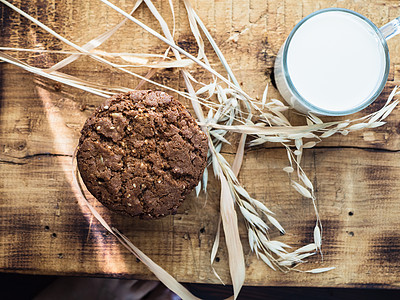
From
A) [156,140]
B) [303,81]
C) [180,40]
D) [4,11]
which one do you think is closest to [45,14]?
[4,11]

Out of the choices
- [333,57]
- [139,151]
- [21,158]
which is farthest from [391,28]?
[21,158]

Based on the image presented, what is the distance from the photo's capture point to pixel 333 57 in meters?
0.91

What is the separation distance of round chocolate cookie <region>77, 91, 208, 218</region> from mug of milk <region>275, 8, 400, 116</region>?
32 cm

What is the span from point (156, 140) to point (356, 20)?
25.2 inches

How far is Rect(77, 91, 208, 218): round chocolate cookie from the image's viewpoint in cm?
91

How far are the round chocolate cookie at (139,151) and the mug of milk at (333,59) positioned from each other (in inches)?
12.7

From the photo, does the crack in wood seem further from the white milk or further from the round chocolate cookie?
the white milk

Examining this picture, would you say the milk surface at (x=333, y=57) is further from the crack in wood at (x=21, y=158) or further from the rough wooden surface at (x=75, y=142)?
the crack in wood at (x=21, y=158)

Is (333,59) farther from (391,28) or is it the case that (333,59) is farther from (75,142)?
(75,142)

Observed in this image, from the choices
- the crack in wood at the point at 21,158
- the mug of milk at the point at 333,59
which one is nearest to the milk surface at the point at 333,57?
the mug of milk at the point at 333,59

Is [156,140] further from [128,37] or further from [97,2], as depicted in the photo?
[97,2]

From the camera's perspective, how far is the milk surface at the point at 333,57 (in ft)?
3.01

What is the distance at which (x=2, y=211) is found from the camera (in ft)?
3.48

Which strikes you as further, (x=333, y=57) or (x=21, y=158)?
(x=21, y=158)
